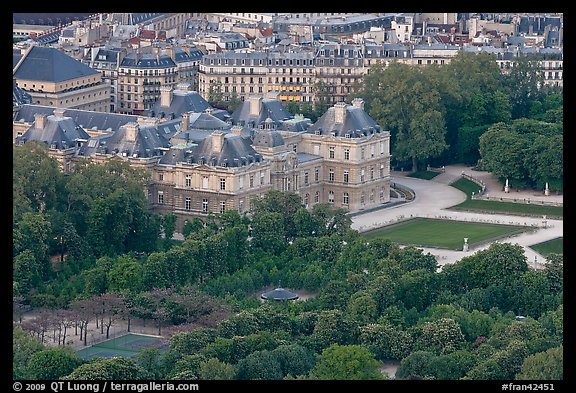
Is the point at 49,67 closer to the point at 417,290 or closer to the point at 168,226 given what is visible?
the point at 168,226

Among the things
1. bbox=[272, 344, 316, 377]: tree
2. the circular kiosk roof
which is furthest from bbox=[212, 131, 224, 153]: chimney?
bbox=[272, 344, 316, 377]: tree

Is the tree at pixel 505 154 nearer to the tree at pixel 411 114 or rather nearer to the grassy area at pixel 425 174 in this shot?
the tree at pixel 411 114

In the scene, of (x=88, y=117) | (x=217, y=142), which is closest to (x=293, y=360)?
(x=217, y=142)

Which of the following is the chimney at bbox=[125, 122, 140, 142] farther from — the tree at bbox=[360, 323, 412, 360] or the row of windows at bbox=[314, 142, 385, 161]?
the tree at bbox=[360, 323, 412, 360]

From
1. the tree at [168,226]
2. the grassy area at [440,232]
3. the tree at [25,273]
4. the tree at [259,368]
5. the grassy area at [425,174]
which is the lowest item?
the grassy area at [425,174]

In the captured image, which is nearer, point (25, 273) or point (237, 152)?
point (25, 273)

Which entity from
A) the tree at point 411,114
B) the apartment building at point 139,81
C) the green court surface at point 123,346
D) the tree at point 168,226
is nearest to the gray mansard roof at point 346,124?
the tree at point 411,114
